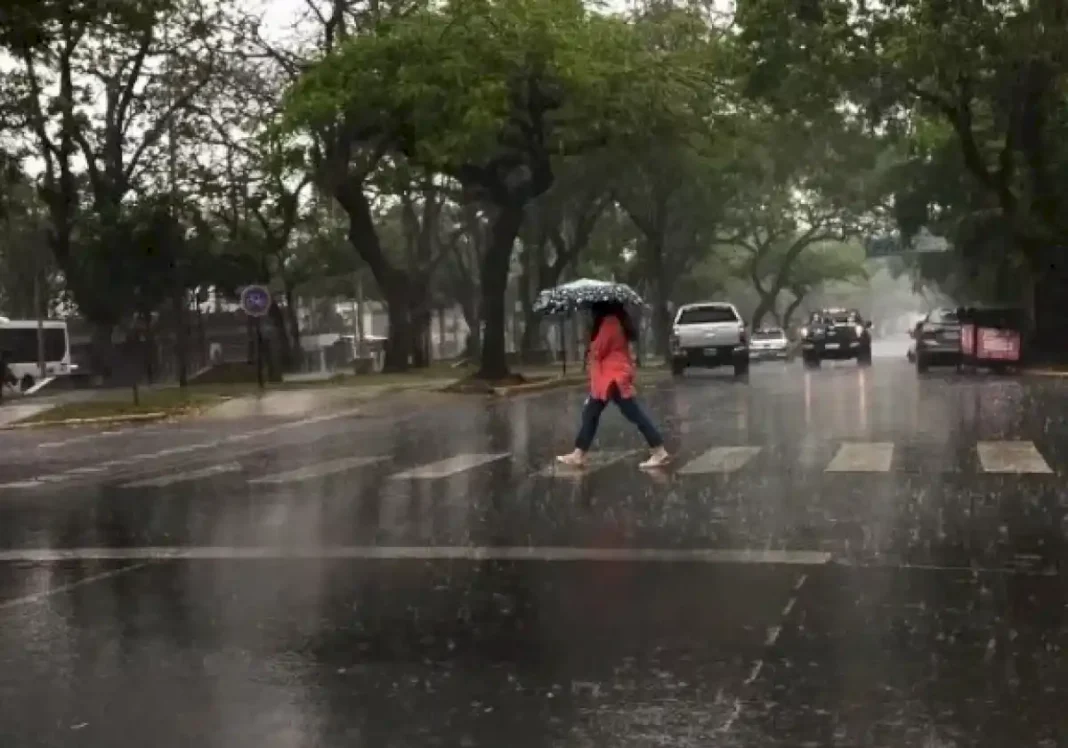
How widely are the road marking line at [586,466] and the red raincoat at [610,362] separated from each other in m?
0.77

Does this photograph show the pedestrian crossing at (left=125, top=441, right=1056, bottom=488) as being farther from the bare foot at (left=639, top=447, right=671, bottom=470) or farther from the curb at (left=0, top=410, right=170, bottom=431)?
the curb at (left=0, top=410, right=170, bottom=431)

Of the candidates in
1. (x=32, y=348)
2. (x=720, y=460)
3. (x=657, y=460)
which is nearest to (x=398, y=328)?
(x=32, y=348)

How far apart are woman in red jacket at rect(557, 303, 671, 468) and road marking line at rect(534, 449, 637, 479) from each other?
0.39 m

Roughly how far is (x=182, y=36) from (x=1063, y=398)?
93.4ft

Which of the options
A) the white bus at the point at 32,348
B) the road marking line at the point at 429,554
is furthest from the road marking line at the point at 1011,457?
the white bus at the point at 32,348

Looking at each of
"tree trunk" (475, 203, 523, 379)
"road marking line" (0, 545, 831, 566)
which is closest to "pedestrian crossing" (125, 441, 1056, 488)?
"road marking line" (0, 545, 831, 566)

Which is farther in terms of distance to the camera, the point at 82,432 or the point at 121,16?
the point at 82,432

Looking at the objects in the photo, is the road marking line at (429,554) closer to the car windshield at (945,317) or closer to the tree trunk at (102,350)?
the car windshield at (945,317)

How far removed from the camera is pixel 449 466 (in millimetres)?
16625

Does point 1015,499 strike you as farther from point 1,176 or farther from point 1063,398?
point 1,176

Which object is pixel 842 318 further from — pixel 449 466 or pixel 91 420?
pixel 449 466

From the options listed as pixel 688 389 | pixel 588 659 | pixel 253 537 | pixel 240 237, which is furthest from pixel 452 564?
pixel 240 237

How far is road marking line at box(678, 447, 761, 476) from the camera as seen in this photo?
1533 centimetres

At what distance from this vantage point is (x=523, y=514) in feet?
40.2
